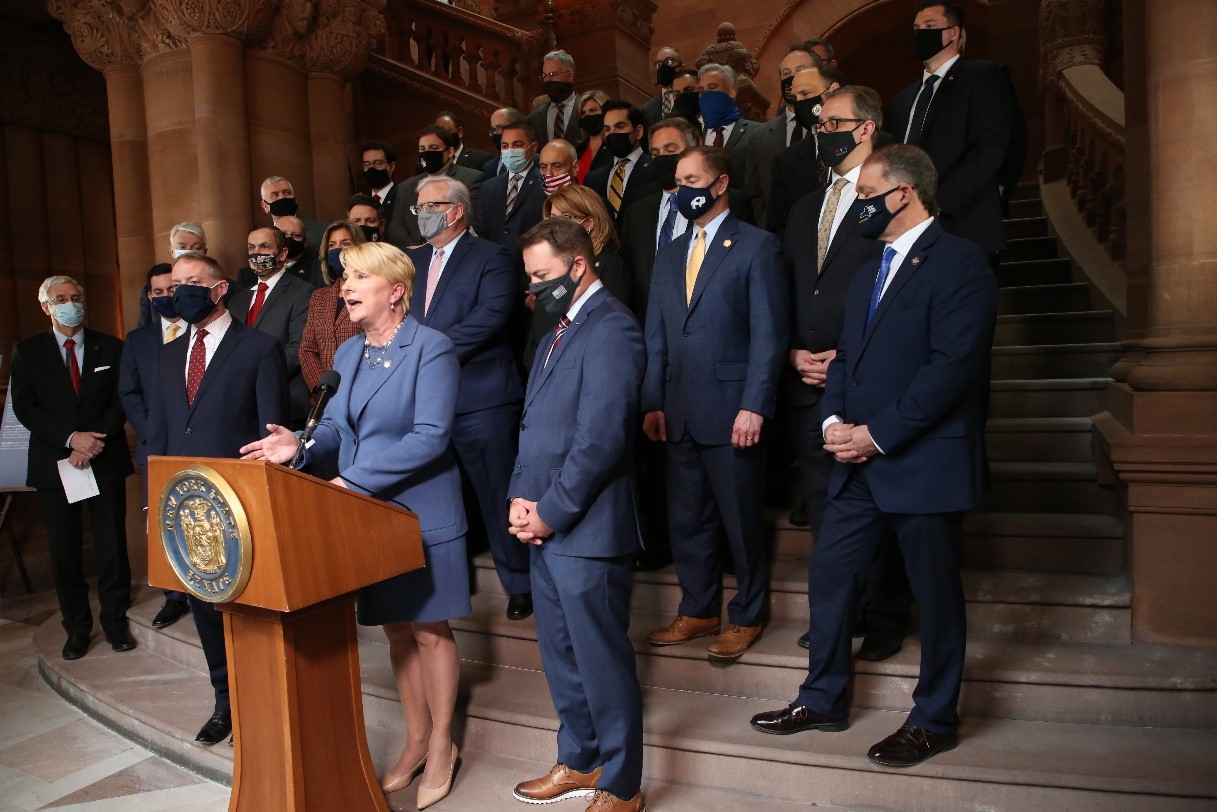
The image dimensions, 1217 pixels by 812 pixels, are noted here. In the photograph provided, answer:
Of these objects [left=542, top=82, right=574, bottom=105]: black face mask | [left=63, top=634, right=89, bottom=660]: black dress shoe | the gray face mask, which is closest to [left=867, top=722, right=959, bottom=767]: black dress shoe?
the gray face mask

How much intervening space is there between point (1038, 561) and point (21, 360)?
501 centimetres

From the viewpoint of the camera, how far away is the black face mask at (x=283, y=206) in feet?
18.7

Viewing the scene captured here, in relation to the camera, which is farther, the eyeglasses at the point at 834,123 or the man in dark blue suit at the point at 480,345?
the man in dark blue suit at the point at 480,345

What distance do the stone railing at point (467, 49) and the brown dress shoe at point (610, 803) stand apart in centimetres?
773

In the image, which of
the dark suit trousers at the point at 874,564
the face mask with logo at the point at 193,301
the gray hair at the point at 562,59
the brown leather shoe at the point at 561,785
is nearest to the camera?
the brown leather shoe at the point at 561,785

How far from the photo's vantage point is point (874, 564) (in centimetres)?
330

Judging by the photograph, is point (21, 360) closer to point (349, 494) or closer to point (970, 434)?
point (349, 494)

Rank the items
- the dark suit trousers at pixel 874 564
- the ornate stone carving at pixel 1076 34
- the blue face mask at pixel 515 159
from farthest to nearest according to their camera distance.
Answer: the ornate stone carving at pixel 1076 34
the blue face mask at pixel 515 159
the dark suit trousers at pixel 874 564

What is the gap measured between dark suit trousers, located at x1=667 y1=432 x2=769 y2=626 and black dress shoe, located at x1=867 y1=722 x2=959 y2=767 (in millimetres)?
769

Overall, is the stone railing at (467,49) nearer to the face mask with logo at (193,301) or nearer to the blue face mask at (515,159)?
the blue face mask at (515,159)

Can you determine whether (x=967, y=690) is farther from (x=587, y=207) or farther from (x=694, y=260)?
(x=587, y=207)

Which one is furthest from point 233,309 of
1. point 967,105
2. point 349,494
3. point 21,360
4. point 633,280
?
point 967,105

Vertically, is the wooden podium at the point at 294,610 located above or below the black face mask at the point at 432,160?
below

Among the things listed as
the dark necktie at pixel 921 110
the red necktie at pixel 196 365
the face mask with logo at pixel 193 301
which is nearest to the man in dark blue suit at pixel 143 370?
the red necktie at pixel 196 365
